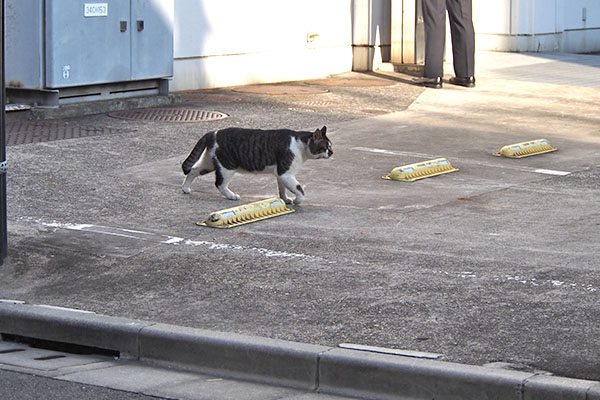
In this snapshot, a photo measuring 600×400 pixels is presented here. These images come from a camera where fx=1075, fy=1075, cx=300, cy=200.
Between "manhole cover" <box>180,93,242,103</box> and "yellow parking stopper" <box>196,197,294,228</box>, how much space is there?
6.13 m

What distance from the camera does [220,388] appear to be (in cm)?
521

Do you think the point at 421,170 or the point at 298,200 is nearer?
the point at 298,200

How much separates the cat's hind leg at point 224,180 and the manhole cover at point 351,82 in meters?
8.05

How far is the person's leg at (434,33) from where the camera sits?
16.0m

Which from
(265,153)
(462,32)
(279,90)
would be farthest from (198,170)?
(462,32)

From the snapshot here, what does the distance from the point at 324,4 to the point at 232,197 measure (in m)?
9.58

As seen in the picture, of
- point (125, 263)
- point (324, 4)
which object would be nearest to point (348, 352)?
point (125, 263)

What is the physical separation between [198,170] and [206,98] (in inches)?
236

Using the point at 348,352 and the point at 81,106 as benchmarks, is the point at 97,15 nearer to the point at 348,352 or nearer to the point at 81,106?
the point at 81,106

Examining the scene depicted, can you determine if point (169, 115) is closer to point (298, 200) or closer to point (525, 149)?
point (525, 149)

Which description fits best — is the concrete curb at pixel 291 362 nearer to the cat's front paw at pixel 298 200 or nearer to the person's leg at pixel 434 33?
the cat's front paw at pixel 298 200

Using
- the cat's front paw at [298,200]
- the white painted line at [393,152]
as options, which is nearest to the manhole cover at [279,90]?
the white painted line at [393,152]

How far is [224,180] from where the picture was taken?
8.73 metres

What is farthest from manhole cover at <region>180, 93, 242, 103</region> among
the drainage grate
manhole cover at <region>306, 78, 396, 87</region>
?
the drainage grate
